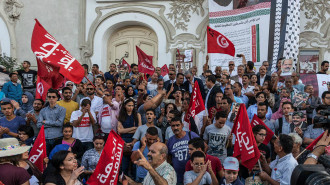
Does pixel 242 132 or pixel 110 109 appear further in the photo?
pixel 110 109

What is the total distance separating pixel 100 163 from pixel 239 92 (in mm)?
4454

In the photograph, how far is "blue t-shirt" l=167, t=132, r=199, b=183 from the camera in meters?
6.62

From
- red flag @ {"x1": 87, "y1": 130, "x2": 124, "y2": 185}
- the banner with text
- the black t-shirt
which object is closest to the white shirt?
red flag @ {"x1": 87, "y1": 130, "x2": 124, "y2": 185}

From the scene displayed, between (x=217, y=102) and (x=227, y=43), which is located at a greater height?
(x=227, y=43)

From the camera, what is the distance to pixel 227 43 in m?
12.1

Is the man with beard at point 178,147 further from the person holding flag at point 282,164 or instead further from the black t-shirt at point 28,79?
the black t-shirt at point 28,79

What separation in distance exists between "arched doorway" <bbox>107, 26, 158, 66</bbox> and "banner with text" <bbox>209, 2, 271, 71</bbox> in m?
2.92

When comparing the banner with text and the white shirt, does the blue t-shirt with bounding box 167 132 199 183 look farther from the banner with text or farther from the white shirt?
the banner with text

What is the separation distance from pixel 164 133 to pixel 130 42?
9881 mm

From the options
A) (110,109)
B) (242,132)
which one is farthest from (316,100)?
(110,109)

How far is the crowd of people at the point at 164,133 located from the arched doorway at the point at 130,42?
637cm

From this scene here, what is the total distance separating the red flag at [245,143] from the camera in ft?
19.9

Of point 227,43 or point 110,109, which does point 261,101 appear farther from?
point 227,43

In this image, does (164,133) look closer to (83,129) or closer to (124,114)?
(124,114)
